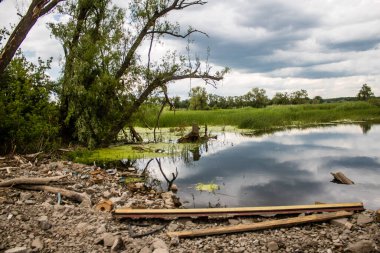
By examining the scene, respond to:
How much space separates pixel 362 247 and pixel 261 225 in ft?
5.16

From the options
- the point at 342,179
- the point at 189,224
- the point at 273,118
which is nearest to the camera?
the point at 189,224

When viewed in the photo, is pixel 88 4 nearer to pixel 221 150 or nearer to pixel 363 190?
pixel 221 150

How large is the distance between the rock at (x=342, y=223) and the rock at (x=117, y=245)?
3695 mm

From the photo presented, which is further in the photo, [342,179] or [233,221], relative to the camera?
[342,179]

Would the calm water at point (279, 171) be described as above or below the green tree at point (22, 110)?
below

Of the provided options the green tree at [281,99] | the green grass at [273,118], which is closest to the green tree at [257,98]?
the green tree at [281,99]

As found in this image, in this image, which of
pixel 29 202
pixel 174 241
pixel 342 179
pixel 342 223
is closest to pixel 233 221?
pixel 174 241

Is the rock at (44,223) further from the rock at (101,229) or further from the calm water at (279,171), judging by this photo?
the calm water at (279,171)

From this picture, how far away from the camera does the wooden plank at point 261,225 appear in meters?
5.52

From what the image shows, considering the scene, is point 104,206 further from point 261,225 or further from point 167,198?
point 261,225

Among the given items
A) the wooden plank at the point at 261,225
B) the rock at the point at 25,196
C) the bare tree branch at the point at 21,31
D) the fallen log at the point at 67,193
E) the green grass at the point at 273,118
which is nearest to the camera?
the wooden plank at the point at 261,225

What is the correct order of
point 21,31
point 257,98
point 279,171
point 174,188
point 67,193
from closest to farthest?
point 21,31 → point 67,193 → point 174,188 → point 279,171 → point 257,98

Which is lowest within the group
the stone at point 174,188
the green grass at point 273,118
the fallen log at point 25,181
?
the stone at point 174,188

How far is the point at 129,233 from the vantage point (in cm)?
571
